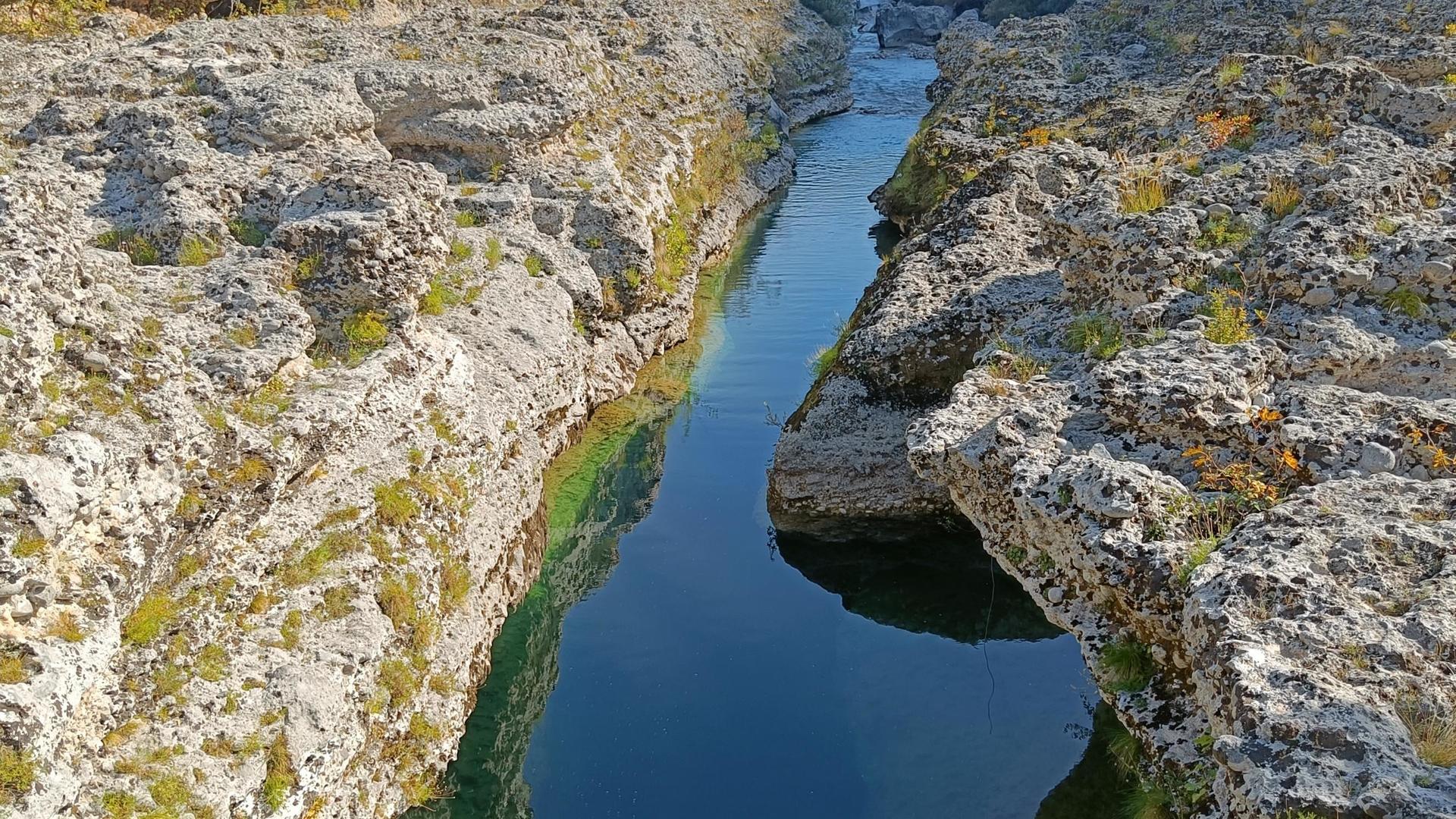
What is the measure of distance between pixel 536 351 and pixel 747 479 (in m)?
4.25

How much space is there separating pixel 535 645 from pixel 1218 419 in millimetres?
8792

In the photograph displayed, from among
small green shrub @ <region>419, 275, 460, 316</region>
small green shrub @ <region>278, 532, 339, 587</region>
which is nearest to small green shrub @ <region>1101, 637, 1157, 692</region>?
small green shrub @ <region>278, 532, 339, 587</region>

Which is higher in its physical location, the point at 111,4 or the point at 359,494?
the point at 111,4

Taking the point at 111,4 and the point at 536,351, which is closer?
the point at 536,351

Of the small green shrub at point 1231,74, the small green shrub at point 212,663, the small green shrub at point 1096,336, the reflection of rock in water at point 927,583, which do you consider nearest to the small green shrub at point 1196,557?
the small green shrub at point 1096,336

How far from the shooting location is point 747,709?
43.0 ft

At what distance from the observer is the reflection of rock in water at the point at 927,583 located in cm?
1479

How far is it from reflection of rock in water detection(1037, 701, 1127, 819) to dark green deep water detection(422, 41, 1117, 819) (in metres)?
0.03

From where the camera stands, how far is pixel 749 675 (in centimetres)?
1377

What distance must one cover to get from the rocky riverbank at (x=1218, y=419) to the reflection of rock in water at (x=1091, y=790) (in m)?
0.53

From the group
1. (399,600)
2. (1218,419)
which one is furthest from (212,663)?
(1218,419)

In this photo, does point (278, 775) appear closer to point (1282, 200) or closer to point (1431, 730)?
point (1431, 730)

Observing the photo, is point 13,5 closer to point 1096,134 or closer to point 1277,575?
point 1096,134

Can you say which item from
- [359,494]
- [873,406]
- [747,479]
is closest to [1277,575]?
[873,406]
